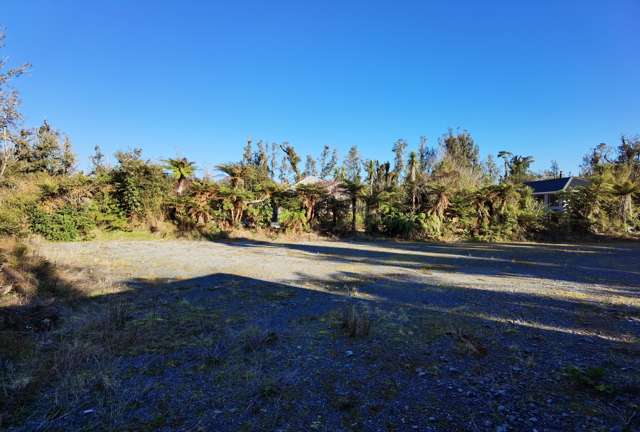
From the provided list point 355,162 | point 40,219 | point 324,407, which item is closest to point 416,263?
point 324,407

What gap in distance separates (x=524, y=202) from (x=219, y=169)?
14.1 metres

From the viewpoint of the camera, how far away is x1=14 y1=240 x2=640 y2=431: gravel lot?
5.78ft

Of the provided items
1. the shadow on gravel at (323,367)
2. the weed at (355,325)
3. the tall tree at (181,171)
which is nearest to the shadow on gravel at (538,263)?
the shadow on gravel at (323,367)

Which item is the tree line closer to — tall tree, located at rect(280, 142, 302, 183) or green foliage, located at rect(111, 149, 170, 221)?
green foliage, located at rect(111, 149, 170, 221)

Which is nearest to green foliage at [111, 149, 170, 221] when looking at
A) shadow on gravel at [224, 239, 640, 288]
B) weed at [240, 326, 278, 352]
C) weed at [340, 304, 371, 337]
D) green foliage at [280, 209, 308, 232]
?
Result: green foliage at [280, 209, 308, 232]

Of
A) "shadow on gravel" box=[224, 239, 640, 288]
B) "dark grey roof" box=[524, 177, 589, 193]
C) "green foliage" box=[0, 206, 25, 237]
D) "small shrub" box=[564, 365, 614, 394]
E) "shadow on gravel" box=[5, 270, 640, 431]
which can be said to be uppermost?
"dark grey roof" box=[524, 177, 589, 193]

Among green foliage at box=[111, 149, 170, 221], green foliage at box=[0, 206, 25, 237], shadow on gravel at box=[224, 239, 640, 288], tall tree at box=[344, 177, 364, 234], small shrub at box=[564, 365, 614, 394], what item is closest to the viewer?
small shrub at box=[564, 365, 614, 394]

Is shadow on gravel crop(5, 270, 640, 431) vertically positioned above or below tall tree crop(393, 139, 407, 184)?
below

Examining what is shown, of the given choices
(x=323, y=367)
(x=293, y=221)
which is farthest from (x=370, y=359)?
(x=293, y=221)

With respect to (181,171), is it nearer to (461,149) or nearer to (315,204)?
(315,204)

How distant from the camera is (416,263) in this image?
7371mm

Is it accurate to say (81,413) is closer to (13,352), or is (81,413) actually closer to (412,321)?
(13,352)

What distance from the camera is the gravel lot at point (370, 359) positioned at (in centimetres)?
176

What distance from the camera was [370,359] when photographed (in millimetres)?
2498
